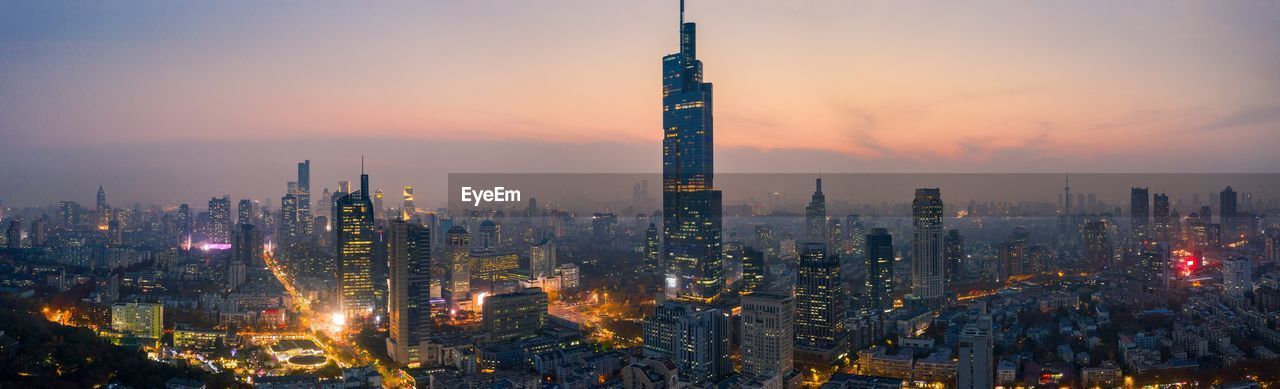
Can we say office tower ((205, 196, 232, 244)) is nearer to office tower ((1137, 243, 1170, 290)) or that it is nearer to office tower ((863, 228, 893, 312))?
office tower ((863, 228, 893, 312))

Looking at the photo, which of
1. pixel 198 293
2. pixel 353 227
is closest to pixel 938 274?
pixel 353 227

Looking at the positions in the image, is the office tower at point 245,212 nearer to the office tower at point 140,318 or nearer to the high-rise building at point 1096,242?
the office tower at point 140,318

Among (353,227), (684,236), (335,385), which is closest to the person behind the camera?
(335,385)

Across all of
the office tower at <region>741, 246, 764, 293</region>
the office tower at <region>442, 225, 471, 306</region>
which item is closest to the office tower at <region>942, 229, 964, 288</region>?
the office tower at <region>741, 246, 764, 293</region>

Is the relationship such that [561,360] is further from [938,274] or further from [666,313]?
[938,274]

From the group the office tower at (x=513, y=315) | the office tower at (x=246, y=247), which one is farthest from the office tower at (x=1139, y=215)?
the office tower at (x=246, y=247)

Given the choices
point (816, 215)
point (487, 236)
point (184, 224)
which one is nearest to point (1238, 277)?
point (816, 215)
